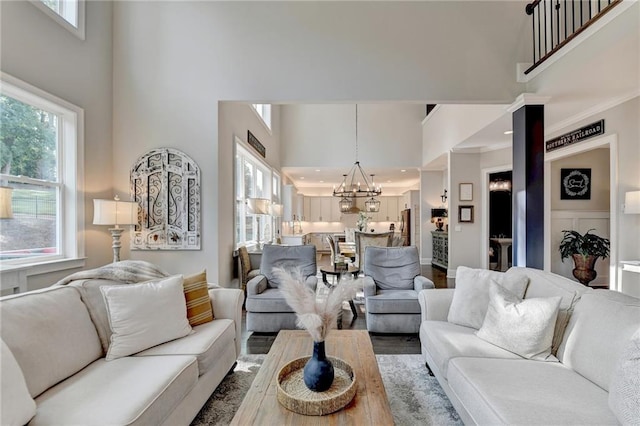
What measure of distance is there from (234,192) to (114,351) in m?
2.75

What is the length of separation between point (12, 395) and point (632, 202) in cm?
551

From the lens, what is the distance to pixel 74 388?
1545mm

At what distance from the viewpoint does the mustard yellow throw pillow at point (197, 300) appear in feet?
7.79

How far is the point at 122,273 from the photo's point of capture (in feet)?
7.62

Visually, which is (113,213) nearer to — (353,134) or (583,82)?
(583,82)

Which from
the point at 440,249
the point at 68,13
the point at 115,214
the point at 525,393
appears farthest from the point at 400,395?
the point at 440,249

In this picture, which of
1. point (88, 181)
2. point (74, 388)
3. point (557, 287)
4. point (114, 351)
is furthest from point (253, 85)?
point (557, 287)

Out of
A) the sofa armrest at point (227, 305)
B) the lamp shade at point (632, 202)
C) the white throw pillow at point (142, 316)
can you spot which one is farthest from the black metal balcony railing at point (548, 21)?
the white throw pillow at point (142, 316)

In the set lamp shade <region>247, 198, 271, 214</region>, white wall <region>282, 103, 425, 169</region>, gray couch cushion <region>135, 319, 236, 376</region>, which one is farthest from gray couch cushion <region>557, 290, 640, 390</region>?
white wall <region>282, 103, 425, 169</region>

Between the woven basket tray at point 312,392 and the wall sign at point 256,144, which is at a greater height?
the wall sign at point 256,144

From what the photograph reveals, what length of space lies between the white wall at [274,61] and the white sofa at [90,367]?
5.92 ft

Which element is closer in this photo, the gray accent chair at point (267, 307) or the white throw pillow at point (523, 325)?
the white throw pillow at point (523, 325)

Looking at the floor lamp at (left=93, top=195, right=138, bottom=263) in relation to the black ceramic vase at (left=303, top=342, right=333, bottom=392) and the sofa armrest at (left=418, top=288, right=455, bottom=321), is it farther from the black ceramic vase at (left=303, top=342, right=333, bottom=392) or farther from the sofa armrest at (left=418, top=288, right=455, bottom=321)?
the sofa armrest at (left=418, top=288, right=455, bottom=321)

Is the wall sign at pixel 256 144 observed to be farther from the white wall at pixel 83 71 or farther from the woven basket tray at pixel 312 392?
the woven basket tray at pixel 312 392
